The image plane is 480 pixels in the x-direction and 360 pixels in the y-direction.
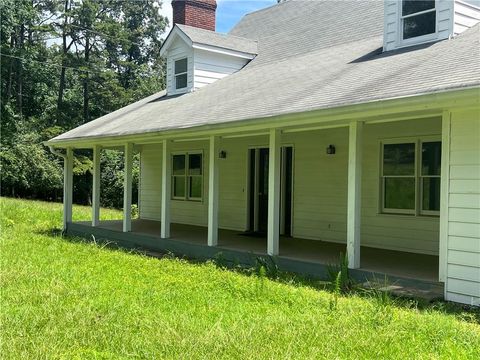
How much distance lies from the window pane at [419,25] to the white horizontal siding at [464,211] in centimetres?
383

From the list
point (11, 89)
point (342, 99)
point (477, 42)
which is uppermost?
point (11, 89)

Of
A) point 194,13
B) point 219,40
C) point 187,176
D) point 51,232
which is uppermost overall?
point 194,13

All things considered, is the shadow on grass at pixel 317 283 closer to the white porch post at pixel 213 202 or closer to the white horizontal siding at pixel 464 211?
the white horizontal siding at pixel 464 211

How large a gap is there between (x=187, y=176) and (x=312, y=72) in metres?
5.80

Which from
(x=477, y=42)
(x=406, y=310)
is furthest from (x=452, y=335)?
(x=477, y=42)

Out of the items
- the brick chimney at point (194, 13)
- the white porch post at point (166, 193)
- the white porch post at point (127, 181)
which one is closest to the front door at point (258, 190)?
the white porch post at point (166, 193)

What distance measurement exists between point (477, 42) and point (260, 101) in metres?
3.51

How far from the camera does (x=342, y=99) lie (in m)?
6.96

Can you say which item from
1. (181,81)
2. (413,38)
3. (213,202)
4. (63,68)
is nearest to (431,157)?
(413,38)

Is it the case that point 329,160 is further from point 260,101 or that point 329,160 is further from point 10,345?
point 10,345

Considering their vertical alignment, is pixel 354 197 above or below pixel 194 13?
below

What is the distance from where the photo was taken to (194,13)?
16516 millimetres

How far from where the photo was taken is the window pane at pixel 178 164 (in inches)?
589

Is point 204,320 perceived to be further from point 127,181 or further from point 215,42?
point 215,42
